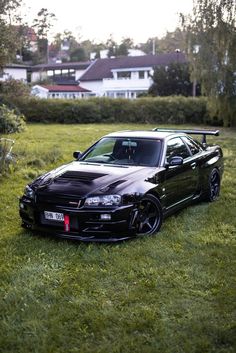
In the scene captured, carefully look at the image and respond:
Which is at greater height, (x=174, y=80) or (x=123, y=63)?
(x=123, y=63)

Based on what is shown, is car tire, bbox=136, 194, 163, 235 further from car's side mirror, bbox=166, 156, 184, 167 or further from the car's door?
car's side mirror, bbox=166, 156, 184, 167

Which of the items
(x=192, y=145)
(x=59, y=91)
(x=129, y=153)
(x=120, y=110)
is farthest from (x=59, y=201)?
(x=59, y=91)

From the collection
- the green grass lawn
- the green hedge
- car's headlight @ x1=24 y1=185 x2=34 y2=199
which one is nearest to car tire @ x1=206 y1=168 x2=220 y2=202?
the green grass lawn

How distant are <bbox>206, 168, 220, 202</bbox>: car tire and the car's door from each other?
581mm

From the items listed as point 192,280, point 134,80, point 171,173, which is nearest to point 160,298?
point 192,280

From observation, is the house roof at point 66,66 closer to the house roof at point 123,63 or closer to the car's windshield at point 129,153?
the house roof at point 123,63

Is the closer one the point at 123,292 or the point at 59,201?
the point at 123,292

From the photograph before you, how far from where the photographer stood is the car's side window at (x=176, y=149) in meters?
7.32

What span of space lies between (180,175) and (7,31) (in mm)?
11745

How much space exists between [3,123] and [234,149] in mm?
9679

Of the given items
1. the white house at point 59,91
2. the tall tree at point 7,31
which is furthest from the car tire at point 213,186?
the white house at point 59,91

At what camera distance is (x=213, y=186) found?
876 cm

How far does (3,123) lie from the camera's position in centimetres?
2006

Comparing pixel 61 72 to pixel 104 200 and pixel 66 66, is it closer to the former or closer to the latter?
pixel 66 66
